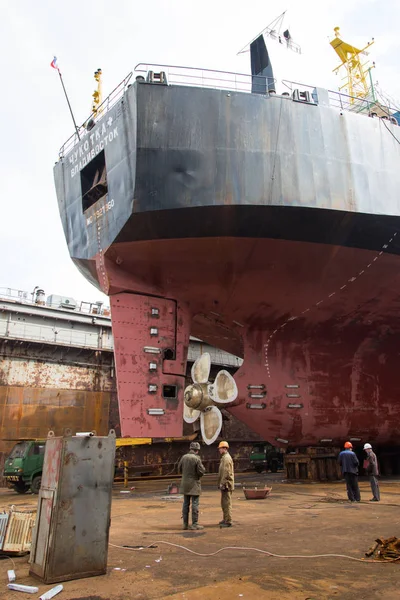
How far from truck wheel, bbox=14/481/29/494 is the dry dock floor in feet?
22.3

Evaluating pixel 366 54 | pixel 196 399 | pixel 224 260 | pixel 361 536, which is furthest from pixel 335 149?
pixel 366 54

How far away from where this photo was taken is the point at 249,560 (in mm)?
4457

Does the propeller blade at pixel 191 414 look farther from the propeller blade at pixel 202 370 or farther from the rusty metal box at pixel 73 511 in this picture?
the rusty metal box at pixel 73 511

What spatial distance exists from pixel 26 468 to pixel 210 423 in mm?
6396

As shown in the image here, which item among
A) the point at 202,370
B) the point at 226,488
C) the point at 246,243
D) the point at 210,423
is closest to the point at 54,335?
the point at 202,370

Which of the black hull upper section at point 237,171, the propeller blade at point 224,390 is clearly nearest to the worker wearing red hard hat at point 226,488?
the propeller blade at point 224,390

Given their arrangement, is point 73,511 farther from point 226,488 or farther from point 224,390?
point 224,390

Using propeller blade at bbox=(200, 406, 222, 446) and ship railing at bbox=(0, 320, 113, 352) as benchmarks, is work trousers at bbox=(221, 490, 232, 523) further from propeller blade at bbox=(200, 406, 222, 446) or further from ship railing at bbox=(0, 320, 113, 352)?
ship railing at bbox=(0, 320, 113, 352)

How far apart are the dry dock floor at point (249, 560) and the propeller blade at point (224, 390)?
111 inches

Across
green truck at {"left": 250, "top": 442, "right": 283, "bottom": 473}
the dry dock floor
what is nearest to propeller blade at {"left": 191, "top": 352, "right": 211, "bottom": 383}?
the dry dock floor

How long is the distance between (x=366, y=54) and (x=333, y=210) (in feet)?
51.1

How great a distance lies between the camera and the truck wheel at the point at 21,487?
1387cm

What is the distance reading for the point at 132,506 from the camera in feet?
30.1

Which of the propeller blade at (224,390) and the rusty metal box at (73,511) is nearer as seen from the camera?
the rusty metal box at (73,511)
